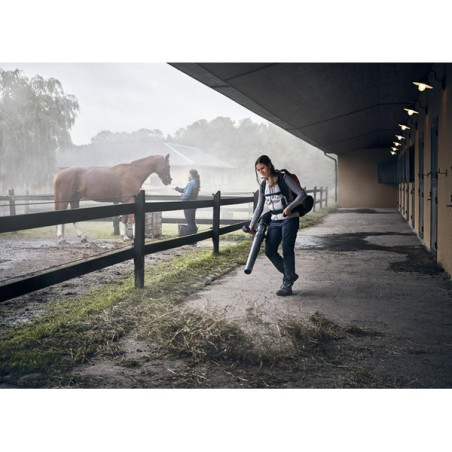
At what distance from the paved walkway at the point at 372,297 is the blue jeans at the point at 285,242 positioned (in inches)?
9.3

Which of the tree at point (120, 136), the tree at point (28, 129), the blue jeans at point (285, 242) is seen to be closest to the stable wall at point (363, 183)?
the tree at point (28, 129)

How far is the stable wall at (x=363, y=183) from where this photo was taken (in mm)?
20078

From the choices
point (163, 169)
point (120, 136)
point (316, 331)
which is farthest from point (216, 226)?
point (120, 136)

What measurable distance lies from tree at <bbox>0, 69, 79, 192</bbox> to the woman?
1944 cm

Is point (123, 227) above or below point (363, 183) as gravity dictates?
below

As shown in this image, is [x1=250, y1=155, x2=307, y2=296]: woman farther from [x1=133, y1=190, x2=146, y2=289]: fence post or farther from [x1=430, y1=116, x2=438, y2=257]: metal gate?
[x1=430, y1=116, x2=438, y2=257]: metal gate

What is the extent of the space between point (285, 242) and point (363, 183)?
1650cm

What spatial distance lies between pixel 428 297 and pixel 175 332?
2.32 m

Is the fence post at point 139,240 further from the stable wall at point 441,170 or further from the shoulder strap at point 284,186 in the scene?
the stable wall at point 441,170

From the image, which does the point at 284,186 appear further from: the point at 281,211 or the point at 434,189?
the point at 434,189

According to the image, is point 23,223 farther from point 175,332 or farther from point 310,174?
point 310,174

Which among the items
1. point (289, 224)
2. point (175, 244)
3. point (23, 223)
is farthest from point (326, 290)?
point (23, 223)

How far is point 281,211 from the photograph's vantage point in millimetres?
4617

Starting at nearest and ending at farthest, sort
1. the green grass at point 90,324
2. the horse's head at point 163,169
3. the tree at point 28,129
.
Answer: the green grass at point 90,324, the horse's head at point 163,169, the tree at point 28,129
